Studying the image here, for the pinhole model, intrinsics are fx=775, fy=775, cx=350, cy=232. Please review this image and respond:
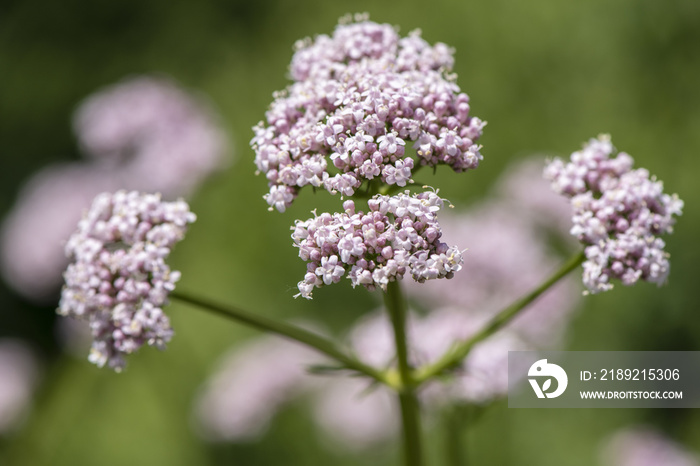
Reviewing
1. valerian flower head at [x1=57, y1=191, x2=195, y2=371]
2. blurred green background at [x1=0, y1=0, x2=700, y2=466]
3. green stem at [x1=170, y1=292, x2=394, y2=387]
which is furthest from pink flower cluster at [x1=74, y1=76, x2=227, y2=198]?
green stem at [x1=170, y1=292, x2=394, y2=387]

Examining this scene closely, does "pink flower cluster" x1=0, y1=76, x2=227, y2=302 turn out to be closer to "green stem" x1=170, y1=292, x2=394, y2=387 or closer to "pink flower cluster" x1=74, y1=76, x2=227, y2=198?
"pink flower cluster" x1=74, y1=76, x2=227, y2=198

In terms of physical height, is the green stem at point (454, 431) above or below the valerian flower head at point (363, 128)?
below

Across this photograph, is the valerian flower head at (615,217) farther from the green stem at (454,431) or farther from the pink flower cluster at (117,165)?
the pink flower cluster at (117,165)

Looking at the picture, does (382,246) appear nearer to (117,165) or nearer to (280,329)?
(280,329)

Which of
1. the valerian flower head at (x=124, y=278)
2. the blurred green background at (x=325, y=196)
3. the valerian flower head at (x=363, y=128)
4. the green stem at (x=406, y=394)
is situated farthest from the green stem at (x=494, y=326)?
the blurred green background at (x=325, y=196)

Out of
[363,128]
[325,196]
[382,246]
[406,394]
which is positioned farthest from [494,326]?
[325,196]

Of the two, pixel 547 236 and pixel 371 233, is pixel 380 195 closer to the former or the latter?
pixel 371 233

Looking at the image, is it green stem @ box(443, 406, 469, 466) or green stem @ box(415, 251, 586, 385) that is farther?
green stem @ box(443, 406, 469, 466)
